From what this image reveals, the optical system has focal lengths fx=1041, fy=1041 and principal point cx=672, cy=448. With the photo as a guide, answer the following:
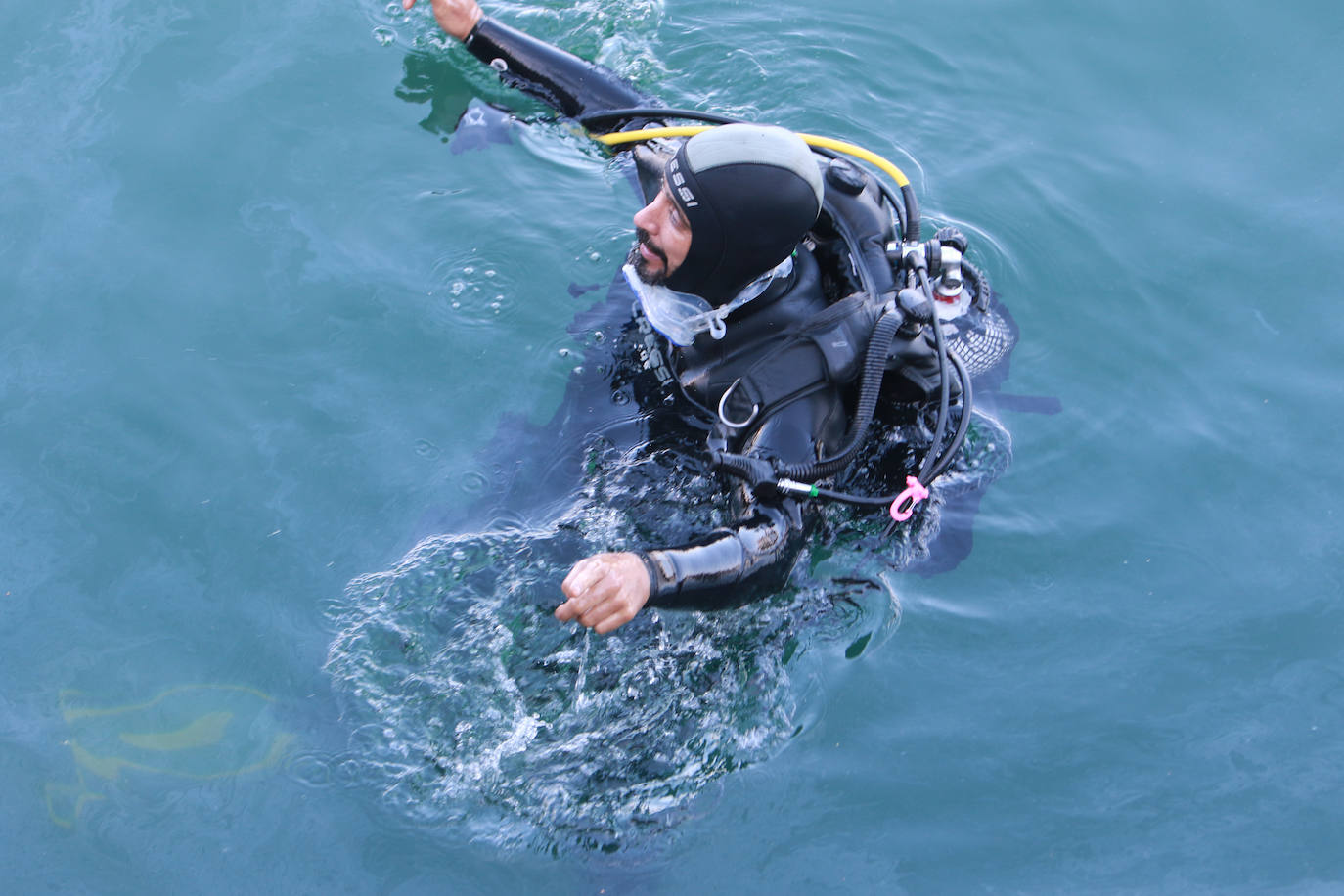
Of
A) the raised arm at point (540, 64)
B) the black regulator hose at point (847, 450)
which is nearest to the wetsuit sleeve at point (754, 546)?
the black regulator hose at point (847, 450)

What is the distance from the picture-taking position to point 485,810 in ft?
11.3

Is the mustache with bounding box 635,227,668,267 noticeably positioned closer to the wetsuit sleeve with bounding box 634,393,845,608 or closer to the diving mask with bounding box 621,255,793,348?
the diving mask with bounding box 621,255,793,348

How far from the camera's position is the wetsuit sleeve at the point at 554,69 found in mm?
5012

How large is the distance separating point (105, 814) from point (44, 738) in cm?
36

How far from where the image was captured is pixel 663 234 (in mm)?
3547

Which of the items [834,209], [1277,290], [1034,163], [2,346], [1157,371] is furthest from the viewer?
[1034,163]

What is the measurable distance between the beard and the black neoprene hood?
0.40 feet

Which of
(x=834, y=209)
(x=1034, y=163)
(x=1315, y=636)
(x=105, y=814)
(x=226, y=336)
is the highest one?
(x=834, y=209)

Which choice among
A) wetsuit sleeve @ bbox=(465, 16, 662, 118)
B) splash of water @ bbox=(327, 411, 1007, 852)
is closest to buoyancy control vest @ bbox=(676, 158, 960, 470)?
splash of water @ bbox=(327, 411, 1007, 852)

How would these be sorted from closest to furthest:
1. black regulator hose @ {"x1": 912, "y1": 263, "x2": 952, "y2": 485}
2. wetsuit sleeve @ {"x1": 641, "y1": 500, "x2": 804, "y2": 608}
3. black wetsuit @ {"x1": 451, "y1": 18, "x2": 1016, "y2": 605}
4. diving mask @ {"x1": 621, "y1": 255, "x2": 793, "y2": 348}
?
1. wetsuit sleeve @ {"x1": 641, "y1": 500, "x2": 804, "y2": 608}
2. black wetsuit @ {"x1": 451, "y1": 18, "x2": 1016, "y2": 605}
3. black regulator hose @ {"x1": 912, "y1": 263, "x2": 952, "y2": 485}
4. diving mask @ {"x1": 621, "y1": 255, "x2": 793, "y2": 348}

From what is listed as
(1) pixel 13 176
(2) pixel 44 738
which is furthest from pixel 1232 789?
(1) pixel 13 176

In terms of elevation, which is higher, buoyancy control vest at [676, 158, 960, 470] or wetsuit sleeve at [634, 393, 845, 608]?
buoyancy control vest at [676, 158, 960, 470]

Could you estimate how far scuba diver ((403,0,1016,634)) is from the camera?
327 cm

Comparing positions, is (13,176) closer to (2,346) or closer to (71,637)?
(2,346)
